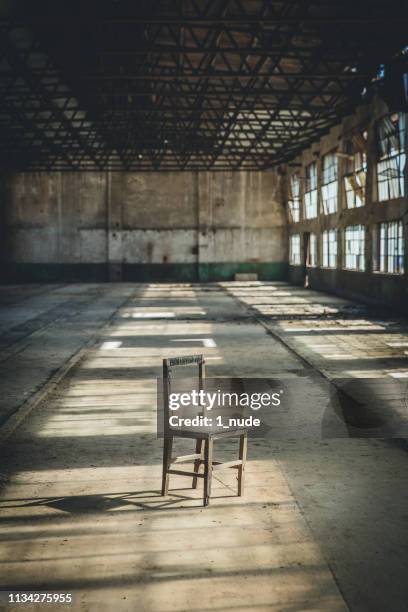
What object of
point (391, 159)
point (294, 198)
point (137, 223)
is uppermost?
point (294, 198)

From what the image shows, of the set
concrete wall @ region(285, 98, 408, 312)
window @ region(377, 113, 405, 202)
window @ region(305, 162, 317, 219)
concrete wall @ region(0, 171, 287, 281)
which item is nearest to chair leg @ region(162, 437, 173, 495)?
concrete wall @ region(285, 98, 408, 312)

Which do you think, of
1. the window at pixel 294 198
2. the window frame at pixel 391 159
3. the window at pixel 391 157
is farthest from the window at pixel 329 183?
the window at pixel 391 157

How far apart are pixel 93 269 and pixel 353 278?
18.9m

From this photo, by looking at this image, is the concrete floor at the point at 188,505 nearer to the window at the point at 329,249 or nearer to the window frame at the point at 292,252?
the window at the point at 329,249

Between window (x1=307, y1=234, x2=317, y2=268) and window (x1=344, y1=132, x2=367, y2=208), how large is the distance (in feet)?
22.0

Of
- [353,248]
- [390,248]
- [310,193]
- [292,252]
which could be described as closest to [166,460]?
[390,248]

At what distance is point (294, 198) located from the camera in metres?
38.6

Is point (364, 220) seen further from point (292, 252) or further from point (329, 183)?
point (292, 252)

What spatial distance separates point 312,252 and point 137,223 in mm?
11133

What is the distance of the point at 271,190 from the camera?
134 ft

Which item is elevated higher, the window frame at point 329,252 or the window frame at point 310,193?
the window frame at point 310,193

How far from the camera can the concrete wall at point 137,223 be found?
40.3 metres

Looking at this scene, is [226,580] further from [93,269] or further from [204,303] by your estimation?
[93,269]

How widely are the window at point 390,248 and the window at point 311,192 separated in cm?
1047
